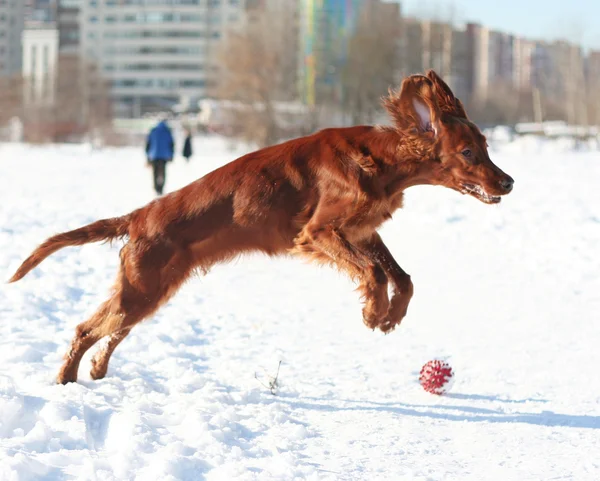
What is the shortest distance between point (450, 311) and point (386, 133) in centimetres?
258

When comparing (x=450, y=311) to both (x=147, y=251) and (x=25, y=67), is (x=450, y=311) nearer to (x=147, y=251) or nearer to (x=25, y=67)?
(x=147, y=251)

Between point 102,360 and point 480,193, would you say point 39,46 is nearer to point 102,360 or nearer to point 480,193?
point 102,360

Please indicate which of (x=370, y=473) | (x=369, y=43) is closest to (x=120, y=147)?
(x=369, y=43)

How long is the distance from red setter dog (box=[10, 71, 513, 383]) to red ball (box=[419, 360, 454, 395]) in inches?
18.8

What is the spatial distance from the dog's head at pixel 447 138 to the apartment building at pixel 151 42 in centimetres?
11530

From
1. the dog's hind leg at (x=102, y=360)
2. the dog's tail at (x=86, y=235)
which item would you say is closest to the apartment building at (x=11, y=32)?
the dog's tail at (x=86, y=235)

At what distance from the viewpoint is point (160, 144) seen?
14875 millimetres

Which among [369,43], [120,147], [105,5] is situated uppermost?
[105,5]

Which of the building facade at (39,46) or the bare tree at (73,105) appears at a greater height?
the building facade at (39,46)

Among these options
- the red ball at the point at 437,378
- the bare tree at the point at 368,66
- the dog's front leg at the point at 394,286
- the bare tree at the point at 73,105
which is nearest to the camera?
the dog's front leg at the point at 394,286

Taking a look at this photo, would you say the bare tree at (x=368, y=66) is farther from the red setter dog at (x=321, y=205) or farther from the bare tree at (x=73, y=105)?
the red setter dog at (x=321, y=205)

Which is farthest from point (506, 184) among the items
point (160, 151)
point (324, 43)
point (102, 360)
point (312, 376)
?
point (324, 43)

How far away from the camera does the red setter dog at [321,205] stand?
3.88 metres

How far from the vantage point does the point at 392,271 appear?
4.00m
